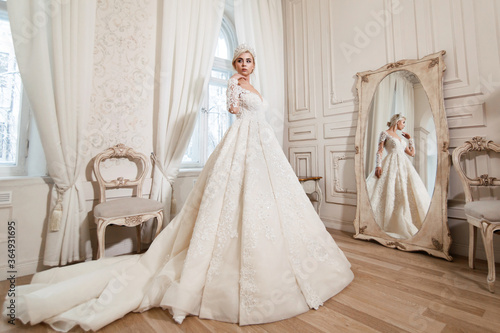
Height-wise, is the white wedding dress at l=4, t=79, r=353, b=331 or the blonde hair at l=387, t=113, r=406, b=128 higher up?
the blonde hair at l=387, t=113, r=406, b=128

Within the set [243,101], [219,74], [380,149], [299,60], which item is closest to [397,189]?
[380,149]

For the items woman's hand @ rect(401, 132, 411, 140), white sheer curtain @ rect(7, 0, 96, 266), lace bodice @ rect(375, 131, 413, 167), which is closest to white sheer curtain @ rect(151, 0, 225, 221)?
white sheer curtain @ rect(7, 0, 96, 266)

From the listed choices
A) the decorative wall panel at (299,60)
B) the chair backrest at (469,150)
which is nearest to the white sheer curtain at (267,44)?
the decorative wall panel at (299,60)

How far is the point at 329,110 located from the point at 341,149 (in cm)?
57

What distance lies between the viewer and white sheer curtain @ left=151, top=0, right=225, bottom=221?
2.66 meters

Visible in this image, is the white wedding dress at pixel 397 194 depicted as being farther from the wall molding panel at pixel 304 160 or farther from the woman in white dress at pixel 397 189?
the wall molding panel at pixel 304 160

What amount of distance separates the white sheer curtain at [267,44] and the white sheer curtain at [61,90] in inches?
70.8

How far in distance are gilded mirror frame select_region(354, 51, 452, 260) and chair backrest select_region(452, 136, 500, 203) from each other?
0.14 meters

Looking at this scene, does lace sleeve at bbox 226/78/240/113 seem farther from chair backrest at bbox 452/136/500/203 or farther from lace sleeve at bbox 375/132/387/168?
chair backrest at bbox 452/136/500/203

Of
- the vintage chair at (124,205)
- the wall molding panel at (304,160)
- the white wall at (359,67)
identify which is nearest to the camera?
the vintage chair at (124,205)

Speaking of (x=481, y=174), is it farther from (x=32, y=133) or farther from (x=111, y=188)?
(x=32, y=133)

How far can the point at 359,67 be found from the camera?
125 inches

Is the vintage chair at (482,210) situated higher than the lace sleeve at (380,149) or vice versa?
the lace sleeve at (380,149)

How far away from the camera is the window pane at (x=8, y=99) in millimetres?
2223
